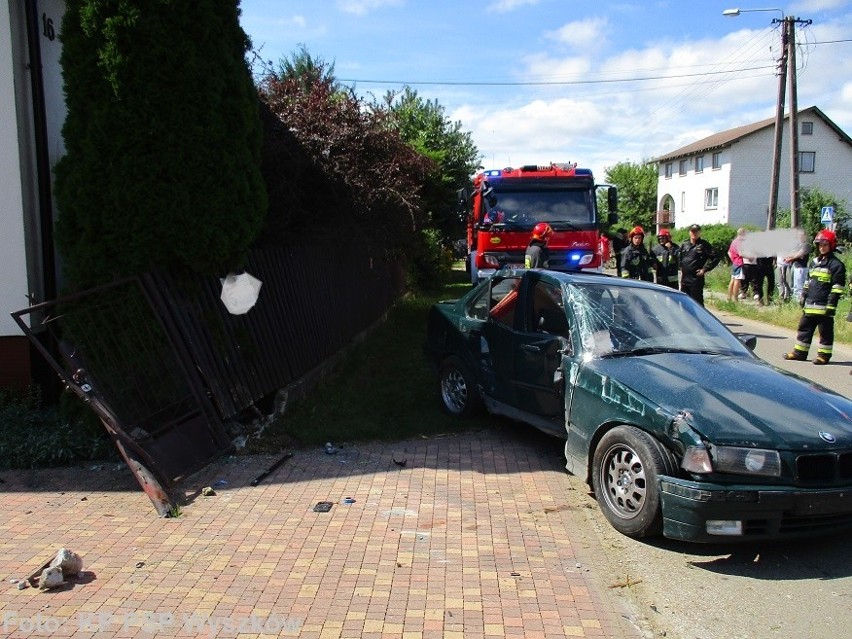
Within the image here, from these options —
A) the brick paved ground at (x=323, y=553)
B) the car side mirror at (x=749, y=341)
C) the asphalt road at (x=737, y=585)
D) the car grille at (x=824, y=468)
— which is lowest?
the asphalt road at (x=737, y=585)

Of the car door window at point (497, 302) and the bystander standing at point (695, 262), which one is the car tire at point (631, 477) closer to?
the car door window at point (497, 302)

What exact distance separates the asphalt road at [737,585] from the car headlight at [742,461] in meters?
0.60

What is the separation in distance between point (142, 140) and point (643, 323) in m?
4.21

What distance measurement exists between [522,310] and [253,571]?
3.29m

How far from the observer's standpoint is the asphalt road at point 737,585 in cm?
352

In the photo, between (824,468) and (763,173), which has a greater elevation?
(763,173)

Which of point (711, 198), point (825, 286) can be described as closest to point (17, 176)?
point (825, 286)

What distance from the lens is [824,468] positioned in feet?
13.5

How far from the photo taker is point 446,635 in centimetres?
337

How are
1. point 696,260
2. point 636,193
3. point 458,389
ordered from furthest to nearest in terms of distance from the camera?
point 636,193, point 696,260, point 458,389

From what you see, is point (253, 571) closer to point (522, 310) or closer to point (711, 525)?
point (711, 525)

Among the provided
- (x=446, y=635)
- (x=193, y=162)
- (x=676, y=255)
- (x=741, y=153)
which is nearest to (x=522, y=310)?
(x=193, y=162)

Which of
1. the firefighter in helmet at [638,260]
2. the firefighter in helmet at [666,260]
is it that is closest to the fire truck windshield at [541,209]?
the firefighter in helmet at [638,260]

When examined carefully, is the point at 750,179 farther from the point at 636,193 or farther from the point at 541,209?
the point at 541,209
